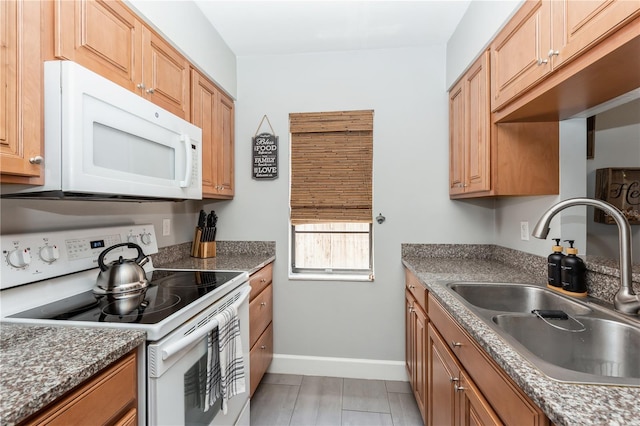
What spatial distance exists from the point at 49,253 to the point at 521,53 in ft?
7.15

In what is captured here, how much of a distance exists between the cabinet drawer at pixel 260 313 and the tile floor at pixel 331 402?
1.47 feet

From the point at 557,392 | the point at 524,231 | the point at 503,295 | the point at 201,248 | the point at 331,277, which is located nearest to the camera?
the point at 557,392

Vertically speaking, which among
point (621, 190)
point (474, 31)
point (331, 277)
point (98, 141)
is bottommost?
point (331, 277)

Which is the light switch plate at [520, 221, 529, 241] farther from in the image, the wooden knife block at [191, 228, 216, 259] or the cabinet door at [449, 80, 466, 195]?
the wooden knife block at [191, 228, 216, 259]

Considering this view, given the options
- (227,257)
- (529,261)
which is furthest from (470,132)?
(227,257)

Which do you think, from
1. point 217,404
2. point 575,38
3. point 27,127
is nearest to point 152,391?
point 217,404

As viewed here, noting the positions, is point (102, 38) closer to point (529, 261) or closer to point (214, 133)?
point (214, 133)

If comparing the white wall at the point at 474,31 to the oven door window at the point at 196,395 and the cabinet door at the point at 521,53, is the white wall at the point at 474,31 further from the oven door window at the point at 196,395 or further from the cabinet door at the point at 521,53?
the oven door window at the point at 196,395

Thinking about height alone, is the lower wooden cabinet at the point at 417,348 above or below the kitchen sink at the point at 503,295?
below

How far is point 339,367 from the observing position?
7.52 feet

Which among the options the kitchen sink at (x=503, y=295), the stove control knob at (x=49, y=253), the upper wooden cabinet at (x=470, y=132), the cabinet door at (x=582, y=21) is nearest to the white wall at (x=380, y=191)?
the upper wooden cabinet at (x=470, y=132)

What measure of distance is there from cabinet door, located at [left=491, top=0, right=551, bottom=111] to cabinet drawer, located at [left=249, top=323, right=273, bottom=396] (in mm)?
2039

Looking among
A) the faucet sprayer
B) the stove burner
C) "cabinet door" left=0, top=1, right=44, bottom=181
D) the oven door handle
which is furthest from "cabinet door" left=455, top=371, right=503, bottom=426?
"cabinet door" left=0, top=1, right=44, bottom=181

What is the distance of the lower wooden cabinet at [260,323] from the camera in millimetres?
1871
